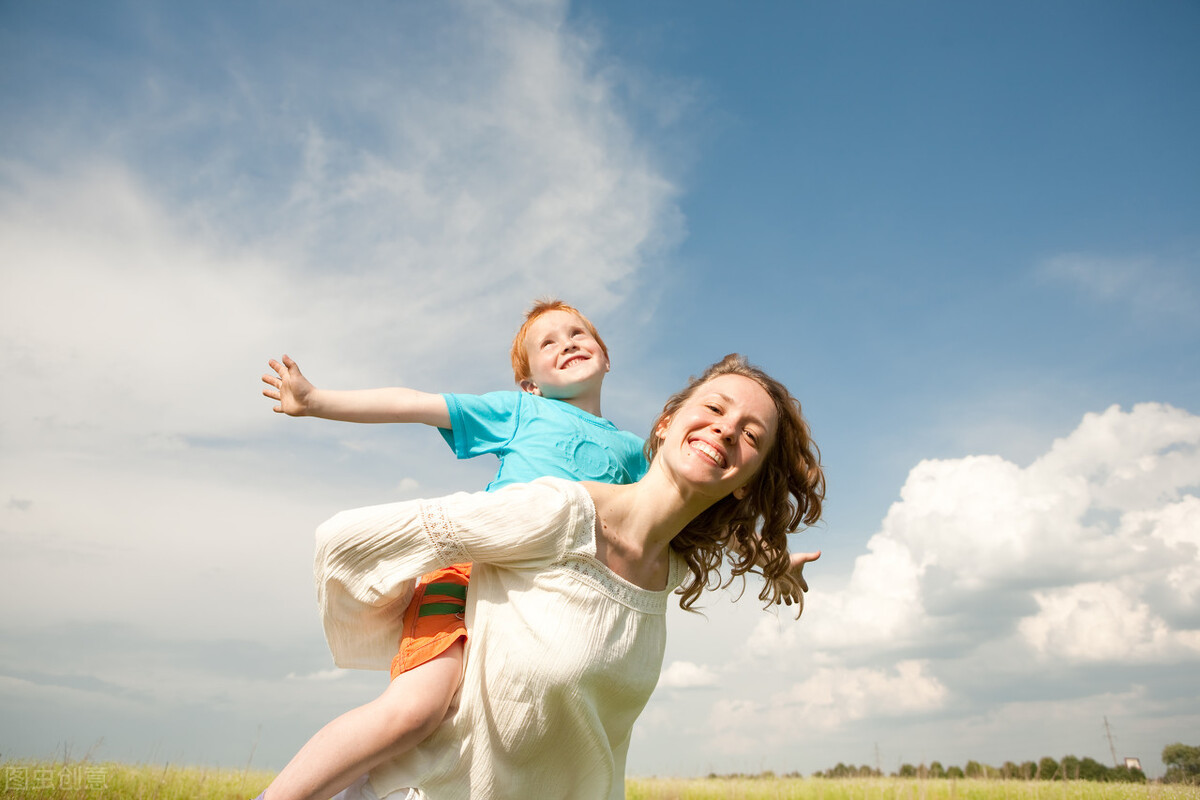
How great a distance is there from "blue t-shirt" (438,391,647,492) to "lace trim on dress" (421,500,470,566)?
92 cm

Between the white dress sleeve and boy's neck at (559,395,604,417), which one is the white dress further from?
boy's neck at (559,395,604,417)

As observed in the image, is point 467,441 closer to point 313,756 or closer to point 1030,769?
point 313,756

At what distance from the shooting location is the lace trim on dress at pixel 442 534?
331 centimetres

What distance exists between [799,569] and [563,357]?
2.02 m

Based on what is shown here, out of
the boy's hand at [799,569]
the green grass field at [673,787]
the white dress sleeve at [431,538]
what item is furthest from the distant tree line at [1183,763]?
the white dress sleeve at [431,538]

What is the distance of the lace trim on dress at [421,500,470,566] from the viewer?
3.31 meters

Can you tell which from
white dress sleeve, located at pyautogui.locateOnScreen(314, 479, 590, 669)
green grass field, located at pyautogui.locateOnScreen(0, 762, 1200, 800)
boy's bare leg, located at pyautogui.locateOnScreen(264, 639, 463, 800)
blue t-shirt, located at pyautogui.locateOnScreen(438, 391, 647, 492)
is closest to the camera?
boy's bare leg, located at pyautogui.locateOnScreen(264, 639, 463, 800)

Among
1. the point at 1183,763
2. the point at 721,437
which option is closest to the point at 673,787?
the point at 1183,763

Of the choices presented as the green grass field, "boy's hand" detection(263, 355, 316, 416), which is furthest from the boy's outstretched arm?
the green grass field

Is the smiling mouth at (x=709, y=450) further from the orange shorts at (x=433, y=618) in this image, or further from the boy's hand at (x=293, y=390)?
the boy's hand at (x=293, y=390)

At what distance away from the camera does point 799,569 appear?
16.4 feet

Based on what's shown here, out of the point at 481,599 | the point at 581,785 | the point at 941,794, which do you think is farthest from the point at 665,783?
the point at 481,599

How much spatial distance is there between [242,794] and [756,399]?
7038mm

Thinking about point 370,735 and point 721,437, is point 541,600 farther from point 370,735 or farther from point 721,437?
point 721,437
